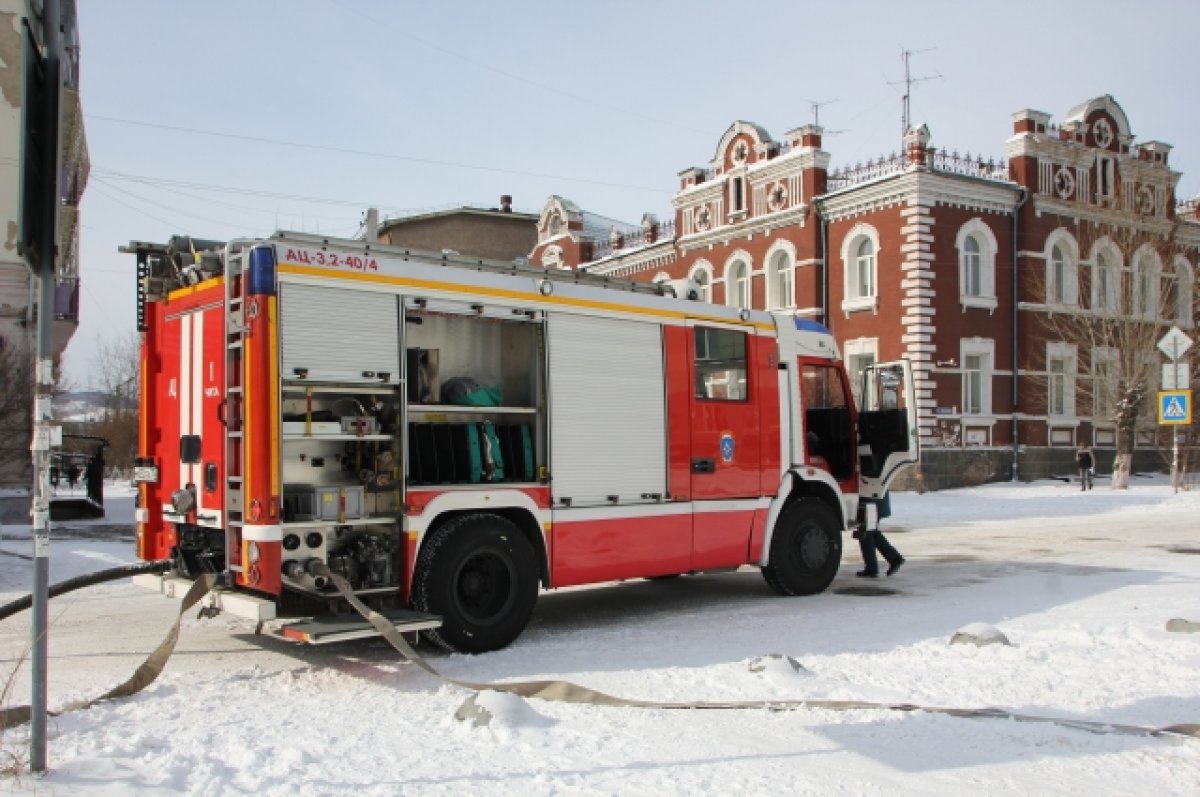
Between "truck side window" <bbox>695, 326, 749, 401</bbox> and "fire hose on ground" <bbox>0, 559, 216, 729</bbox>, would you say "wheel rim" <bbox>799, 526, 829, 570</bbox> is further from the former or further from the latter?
"fire hose on ground" <bbox>0, 559, 216, 729</bbox>

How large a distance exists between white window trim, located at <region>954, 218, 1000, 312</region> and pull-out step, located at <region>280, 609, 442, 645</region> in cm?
3034

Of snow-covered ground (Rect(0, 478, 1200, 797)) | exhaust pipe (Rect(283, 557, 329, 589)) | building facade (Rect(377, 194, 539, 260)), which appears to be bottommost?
snow-covered ground (Rect(0, 478, 1200, 797))

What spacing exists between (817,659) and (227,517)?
445 centimetres

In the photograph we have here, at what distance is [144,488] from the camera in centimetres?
894

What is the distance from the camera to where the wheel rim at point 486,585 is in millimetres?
8312

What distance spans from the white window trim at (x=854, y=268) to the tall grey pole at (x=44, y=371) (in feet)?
105

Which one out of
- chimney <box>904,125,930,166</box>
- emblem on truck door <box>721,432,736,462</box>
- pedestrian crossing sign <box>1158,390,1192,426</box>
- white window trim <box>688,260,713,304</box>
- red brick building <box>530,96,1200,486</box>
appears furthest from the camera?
white window trim <box>688,260,713,304</box>

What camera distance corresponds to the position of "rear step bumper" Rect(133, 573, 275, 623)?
7.24 meters

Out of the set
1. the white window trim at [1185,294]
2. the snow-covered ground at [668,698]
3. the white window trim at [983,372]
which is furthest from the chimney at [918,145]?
→ the snow-covered ground at [668,698]

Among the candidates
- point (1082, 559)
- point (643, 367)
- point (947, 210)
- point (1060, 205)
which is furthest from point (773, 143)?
point (643, 367)

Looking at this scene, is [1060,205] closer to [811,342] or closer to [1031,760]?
[811,342]

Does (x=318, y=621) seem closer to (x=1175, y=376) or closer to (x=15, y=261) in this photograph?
(x=15, y=261)

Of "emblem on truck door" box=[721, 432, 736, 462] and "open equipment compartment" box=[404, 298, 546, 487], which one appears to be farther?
"emblem on truck door" box=[721, 432, 736, 462]

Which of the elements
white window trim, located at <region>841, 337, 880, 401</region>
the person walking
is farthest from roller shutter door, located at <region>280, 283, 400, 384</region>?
white window trim, located at <region>841, 337, 880, 401</region>
